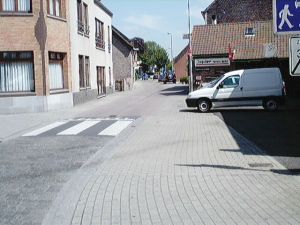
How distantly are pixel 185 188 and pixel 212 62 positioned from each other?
94.9ft

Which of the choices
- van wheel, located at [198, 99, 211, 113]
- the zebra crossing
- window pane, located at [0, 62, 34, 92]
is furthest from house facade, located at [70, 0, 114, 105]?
the zebra crossing

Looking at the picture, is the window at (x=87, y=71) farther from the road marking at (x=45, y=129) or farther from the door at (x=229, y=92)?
the road marking at (x=45, y=129)

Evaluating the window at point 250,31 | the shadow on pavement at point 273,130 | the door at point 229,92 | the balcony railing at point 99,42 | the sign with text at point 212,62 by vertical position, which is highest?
the window at point 250,31

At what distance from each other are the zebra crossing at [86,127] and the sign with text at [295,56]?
7.66 m

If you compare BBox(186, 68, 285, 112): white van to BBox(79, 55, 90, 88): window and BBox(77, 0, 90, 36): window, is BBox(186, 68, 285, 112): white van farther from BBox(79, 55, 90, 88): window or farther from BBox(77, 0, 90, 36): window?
BBox(77, 0, 90, 36): window

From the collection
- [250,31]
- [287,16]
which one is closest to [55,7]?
[250,31]

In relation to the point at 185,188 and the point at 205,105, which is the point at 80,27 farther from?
the point at 185,188

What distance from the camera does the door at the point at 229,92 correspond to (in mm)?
21766

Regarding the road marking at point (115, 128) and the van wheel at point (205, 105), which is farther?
the van wheel at point (205, 105)

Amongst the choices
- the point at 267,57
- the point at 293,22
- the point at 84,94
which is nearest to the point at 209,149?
the point at 293,22

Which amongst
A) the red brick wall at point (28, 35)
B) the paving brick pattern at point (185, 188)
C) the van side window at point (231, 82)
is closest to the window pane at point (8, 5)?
the red brick wall at point (28, 35)

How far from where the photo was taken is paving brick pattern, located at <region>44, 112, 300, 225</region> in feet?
20.1

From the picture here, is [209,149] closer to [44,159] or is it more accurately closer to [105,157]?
[105,157]

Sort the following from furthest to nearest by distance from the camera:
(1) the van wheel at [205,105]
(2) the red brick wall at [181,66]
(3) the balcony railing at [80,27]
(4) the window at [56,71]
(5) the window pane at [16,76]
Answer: (2) the red brick wall at [181,66] → (3) the balcony railing at [80,27] → (4) the window at [56,71] → (5) the window pane at [16,76] → (1) the van wheel at [205,105]
